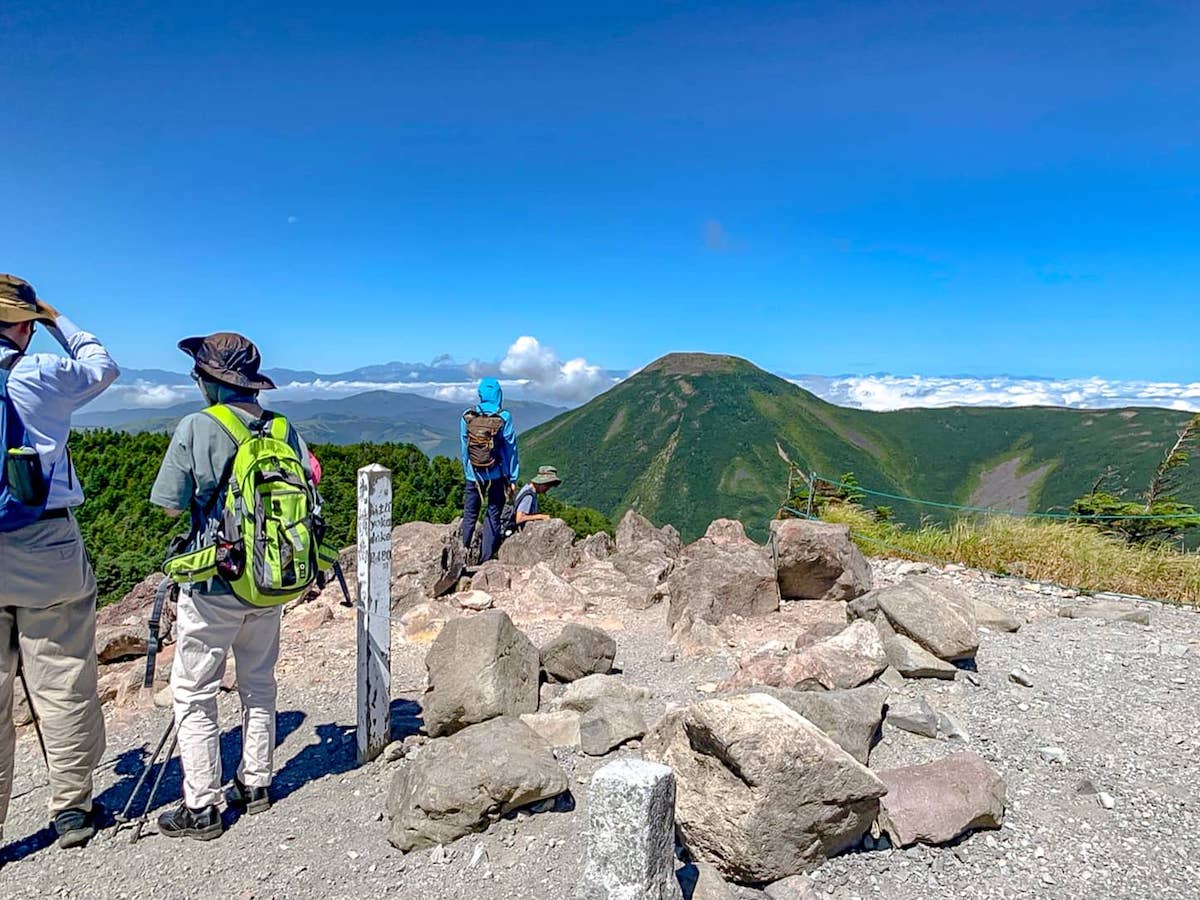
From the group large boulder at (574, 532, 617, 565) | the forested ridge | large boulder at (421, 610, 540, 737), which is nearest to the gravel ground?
large boulder at (421, 610, 540, 737)

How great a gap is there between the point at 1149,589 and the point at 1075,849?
6.37 meters

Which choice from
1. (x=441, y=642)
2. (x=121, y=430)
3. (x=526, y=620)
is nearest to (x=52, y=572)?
(x=441, y=642)

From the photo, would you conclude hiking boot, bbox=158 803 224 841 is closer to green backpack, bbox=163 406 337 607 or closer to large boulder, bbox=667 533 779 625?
green backpack, bbox=163 406 337 607

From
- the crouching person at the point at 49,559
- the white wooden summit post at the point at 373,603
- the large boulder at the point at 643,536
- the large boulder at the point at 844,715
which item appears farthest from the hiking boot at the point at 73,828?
the large boulder at the point at 643,536

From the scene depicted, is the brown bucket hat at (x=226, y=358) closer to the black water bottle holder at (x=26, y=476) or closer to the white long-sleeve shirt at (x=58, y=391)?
the white long-sleeve shirt at (x=58, y=391)

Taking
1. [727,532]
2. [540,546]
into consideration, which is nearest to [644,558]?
[540,546]

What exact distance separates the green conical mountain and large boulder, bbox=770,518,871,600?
275 feet

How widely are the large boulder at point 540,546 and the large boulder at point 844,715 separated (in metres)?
5.08

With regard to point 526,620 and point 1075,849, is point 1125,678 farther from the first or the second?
point 526,620

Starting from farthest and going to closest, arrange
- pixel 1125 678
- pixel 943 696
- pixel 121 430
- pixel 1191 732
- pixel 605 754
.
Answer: pixel 121 430, pixel 1125 678, pixel 943 696, pixel 1191 732, pixel 605 754

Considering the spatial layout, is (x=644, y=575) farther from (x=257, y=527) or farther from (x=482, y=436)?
(x=257, y=527)

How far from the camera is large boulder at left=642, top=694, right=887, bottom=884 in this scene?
3615 millimetres

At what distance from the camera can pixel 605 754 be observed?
16.1 feet

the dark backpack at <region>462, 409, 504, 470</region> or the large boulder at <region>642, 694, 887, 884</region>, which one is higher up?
the dark backpack at <region>462, 409, 504, 470</region>
